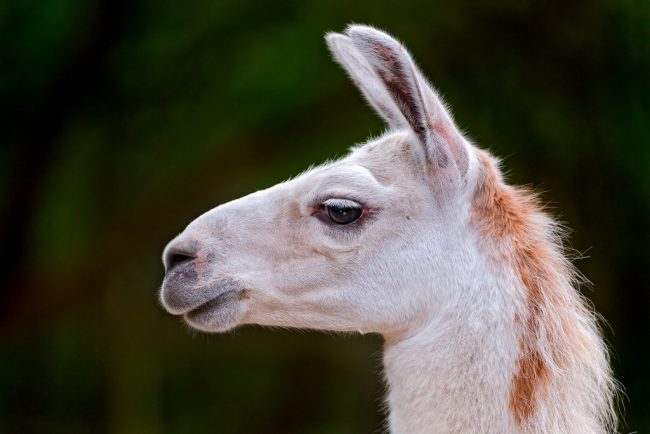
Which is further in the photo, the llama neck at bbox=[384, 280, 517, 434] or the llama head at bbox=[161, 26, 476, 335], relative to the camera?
the llama head at bbox=[161, 26, 476, 335]

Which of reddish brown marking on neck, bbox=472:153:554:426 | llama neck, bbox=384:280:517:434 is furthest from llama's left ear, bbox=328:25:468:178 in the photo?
llama neck, bbox=384:280:517:434

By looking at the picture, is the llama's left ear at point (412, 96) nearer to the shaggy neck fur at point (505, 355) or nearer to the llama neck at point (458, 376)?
the shaggy neck fur at point (505, 355)

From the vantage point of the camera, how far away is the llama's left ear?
2.91 metres

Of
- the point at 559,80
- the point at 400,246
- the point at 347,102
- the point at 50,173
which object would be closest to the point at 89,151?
the point at 50,173

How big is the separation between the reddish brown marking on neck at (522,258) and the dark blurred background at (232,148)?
3834mm

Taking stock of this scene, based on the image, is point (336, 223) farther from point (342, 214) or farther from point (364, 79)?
point (364, 79)

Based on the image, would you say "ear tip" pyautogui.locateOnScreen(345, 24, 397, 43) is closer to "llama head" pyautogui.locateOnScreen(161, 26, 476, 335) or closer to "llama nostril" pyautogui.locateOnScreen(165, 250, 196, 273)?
"llama head" pyautogui.locateOnScreen(161, 26, 476, 335)

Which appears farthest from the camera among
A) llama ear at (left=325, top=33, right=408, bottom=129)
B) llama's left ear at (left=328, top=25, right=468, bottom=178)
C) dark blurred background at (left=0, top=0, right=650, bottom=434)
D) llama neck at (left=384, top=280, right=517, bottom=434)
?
dark blurred background at (left=0, top=0, right=650, bottom=434)

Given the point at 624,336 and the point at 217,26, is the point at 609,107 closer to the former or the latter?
the point at 624,336

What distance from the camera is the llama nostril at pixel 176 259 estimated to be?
3.01 meters

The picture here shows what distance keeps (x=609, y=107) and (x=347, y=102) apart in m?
1.80

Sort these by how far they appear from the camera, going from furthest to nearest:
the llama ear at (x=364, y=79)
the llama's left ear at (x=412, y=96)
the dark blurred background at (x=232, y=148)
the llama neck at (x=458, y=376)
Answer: the dark blurred background at (x=232, y=148) → the llama ear at (x=364, y=79) → the llama's left ear at (x=412, y=96) → the llama neck at (x=458, y=376)

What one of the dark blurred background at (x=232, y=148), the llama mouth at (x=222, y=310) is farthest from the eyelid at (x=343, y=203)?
the dark blurred background at (x=232, y=148)

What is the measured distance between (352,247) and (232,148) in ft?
15.1
